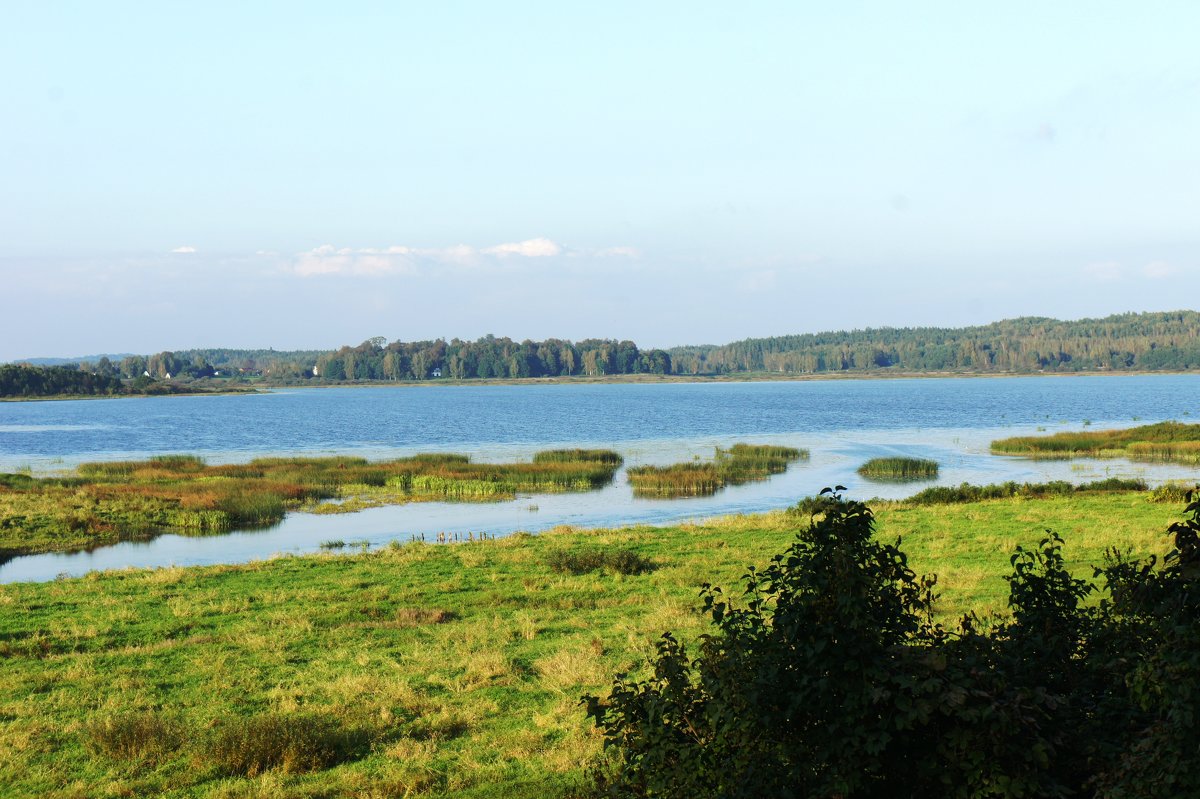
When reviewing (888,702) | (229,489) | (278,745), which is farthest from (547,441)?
(888,702)

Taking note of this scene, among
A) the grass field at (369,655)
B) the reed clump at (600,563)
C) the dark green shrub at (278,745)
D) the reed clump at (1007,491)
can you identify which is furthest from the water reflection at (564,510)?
the dark green shrub at (278,745)

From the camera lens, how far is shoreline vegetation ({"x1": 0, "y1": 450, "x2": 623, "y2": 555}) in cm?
4188

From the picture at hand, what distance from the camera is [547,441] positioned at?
95.9 metres

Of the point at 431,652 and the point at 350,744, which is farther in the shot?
the point at 431,652

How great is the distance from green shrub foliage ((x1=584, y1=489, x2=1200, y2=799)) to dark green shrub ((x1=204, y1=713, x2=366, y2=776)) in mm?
5518

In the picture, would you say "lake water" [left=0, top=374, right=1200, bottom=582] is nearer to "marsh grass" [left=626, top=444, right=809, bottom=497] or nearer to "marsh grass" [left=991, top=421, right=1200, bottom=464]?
"marsh grass" [left=626, top=444, right=809, bottom=497]

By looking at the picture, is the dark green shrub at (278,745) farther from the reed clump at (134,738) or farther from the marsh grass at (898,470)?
the marsh grass at (898,470)

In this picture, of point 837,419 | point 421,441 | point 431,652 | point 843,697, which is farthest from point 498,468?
point 837,419

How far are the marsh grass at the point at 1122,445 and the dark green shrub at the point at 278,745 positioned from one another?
221ft

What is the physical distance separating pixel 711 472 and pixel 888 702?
54.7 m

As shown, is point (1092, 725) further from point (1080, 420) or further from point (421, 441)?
point (1080, 420)

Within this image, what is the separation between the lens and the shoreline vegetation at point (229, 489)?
137 ft

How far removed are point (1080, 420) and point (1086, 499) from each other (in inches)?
3170

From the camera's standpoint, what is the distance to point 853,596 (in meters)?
6.62
